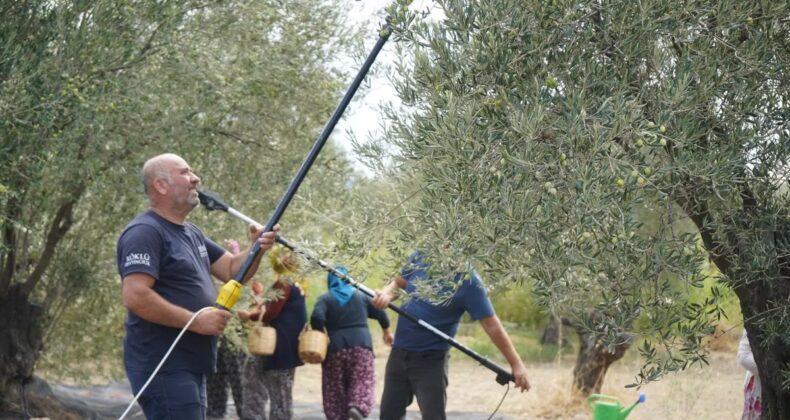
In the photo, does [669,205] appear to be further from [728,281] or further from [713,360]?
[713,360]

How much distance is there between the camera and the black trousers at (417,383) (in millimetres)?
7281

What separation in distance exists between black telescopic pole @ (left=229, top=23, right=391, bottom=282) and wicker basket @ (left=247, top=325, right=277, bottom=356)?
3793 millimetres

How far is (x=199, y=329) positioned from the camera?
5340mm

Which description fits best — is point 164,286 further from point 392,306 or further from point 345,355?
point 345,355

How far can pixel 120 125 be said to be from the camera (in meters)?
8.47

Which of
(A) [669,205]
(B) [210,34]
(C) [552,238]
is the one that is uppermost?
(B) [210,34]

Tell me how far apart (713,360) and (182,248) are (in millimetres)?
12767

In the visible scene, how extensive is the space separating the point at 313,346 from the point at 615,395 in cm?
431

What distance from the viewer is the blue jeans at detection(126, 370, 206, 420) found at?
17.4 feet

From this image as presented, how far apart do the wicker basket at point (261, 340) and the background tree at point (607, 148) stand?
5.45m

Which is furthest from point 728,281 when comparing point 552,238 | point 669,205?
point 552,238

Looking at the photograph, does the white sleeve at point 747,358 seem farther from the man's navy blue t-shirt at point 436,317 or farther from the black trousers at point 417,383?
the black trousers at point 417,383

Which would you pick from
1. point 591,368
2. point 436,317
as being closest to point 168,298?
point 436,317

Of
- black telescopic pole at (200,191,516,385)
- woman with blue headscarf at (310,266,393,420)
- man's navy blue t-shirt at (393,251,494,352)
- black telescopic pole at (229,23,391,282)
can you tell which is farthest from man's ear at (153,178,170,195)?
woman with blue headscarf at (310,266,393,420)
